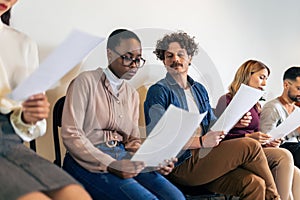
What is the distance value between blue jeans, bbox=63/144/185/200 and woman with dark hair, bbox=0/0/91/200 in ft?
0.93

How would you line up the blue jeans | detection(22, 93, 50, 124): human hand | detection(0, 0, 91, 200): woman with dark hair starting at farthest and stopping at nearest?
the blue jeans, detection(22, 93, 50, 124): human hand, detection(0, 0, 91, 200): woman with dark hair

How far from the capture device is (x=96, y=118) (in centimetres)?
152

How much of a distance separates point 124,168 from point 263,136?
84 cm

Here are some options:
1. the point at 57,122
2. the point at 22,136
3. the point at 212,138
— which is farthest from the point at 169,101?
the point at 22,136

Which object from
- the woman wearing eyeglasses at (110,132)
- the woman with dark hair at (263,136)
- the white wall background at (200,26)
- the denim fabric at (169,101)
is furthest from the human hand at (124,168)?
the woman with dark hair at (263,136)

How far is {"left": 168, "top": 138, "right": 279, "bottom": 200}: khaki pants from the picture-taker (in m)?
1.73

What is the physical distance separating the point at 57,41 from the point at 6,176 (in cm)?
96

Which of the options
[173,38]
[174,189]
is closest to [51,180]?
[174,189]

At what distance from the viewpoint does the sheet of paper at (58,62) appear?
99 cm

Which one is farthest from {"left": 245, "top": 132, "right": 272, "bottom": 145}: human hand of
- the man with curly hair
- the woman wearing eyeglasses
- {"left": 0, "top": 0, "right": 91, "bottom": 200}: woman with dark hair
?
{"left": 0, "top": 0, "right": 91, "bottom": 200}: woman with dark hair

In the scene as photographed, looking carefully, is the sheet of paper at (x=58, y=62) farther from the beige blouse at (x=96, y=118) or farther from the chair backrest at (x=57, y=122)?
the chair backrest at (x=57, y=122)

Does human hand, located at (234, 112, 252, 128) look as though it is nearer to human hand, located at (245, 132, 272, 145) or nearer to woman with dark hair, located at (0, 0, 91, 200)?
human hand, located at (245, 132, 272, 145)

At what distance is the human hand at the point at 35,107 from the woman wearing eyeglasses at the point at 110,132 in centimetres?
31

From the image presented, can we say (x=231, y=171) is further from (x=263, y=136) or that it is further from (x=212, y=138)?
(x=263, y=136)
